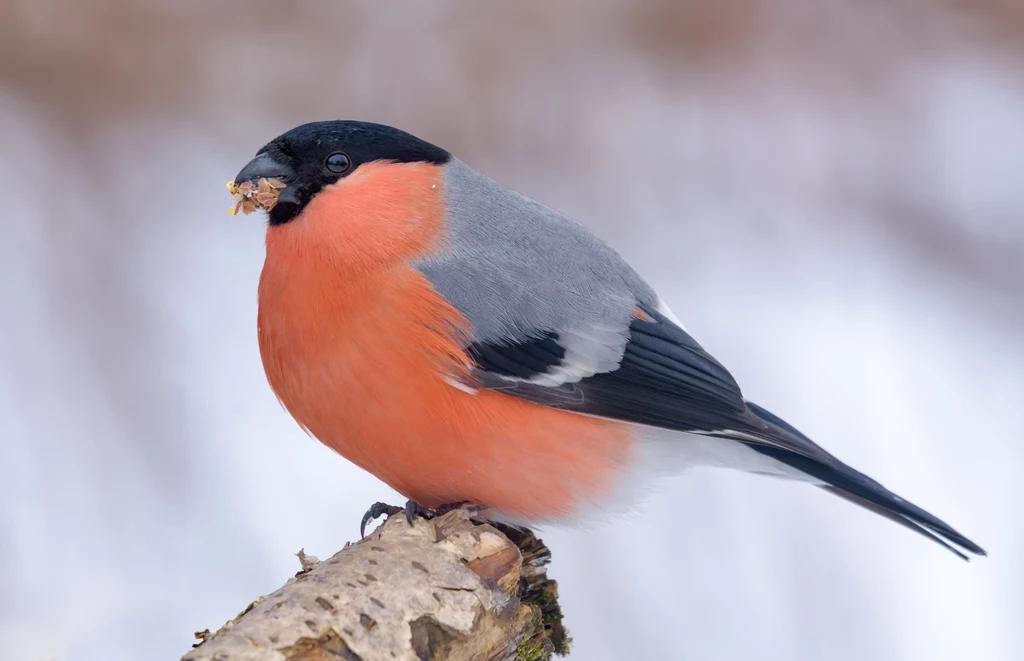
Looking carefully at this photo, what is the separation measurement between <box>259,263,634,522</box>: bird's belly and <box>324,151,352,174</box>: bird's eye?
257 mm

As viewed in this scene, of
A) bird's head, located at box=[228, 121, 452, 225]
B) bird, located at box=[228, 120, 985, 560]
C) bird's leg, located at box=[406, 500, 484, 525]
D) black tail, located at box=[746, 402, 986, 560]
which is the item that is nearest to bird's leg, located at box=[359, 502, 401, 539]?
bird, located at box=[228, 120, 985, 560]

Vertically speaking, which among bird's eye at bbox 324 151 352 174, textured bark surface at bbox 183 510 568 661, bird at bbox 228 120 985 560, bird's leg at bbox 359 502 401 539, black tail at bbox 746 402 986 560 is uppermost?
bird's eye at bbox 324 151 352 174

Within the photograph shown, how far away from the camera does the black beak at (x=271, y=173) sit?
182 cm

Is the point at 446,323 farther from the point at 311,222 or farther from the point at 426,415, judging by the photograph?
the point at 311,222

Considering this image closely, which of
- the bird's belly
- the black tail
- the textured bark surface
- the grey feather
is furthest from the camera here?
the black tail

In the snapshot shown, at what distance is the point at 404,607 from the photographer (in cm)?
138

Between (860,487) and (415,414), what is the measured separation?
0.91 meters

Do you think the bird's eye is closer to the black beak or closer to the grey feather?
the black beak

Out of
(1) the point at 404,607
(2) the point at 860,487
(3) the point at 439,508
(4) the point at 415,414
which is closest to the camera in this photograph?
(1) the point at 404,607

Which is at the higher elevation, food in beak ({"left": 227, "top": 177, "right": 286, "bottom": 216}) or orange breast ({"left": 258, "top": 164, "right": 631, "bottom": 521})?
food in beak ({"left": 227, "top": 177, "right": 286, "bottom": 216})

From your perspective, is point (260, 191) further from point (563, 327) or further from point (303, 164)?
point (563, 327)

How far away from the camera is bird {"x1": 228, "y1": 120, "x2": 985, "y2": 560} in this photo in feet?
5.62

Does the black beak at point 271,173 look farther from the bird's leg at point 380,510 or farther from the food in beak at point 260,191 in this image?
the bird's leg at point 380,510

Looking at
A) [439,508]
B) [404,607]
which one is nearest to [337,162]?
[439,508]
